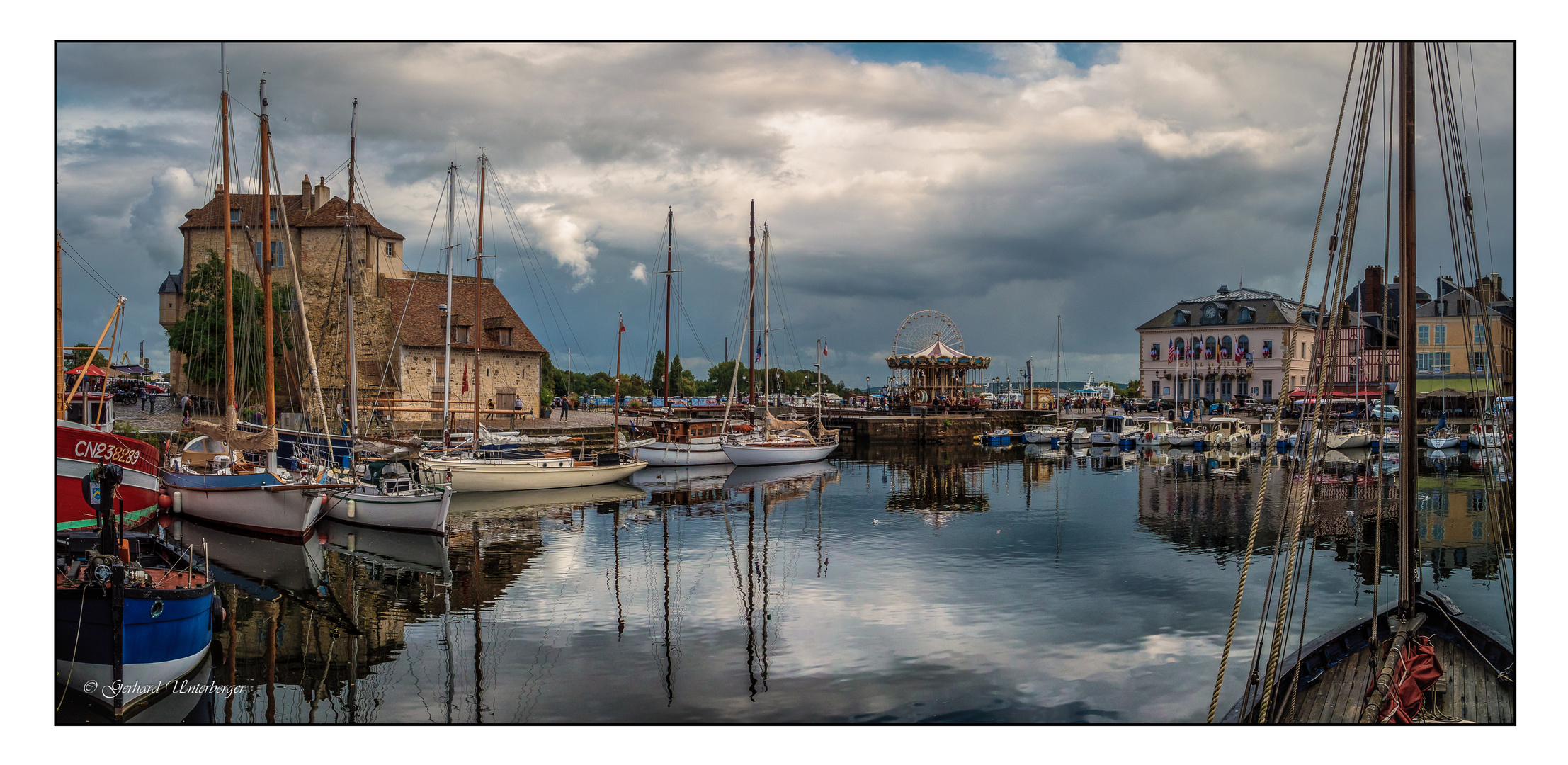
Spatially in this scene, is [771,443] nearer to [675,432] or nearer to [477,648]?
[675,432]

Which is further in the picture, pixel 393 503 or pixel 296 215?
pixel 296 215

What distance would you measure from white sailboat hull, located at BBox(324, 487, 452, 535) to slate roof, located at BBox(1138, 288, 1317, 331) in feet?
229

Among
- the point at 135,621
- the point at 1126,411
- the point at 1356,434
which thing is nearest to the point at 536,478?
the point at 135,621

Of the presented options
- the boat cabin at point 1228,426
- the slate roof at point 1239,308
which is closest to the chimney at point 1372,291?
the slate roof at point 1239,308

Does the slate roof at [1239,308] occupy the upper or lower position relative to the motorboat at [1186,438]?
upper

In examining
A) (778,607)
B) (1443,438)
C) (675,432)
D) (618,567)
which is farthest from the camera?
(1443,438)

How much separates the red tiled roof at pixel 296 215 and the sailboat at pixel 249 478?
1228 inches

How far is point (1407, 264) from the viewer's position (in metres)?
9.31

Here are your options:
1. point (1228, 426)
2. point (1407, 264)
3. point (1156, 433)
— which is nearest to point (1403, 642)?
point (1407, 264)

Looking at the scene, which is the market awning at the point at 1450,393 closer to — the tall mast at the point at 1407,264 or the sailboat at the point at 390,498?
the tall mast at the point at 1407,264

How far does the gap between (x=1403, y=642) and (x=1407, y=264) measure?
3.99 m

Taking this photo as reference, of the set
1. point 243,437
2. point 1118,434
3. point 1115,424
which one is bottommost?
point 1118,434

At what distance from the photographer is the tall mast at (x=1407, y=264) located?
923cm

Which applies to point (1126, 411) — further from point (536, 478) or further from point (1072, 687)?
point (1072, 687)
